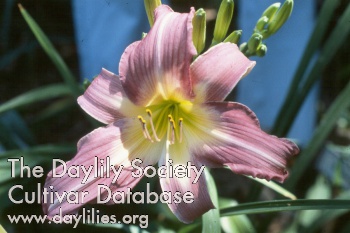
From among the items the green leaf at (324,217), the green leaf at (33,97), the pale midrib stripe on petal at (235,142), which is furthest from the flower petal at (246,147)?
the green leaf at (33,97)

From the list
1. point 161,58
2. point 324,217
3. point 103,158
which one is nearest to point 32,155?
point 103,158

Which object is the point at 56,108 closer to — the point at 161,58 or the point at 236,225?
the point at 236,225

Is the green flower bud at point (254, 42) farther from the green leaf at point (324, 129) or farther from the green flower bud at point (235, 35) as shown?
the green leaf at point (324, 129)

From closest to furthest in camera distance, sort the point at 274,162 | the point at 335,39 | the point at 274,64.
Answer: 1. the point at 274,162
2. the point at 335,39
3. the point at 274,64

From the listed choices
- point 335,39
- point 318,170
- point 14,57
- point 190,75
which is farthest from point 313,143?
point 14,57

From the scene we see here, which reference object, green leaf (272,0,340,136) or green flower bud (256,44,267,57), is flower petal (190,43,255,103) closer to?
green flower bud (256,44,267,57)

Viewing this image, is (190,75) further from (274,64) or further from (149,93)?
(274,64)
